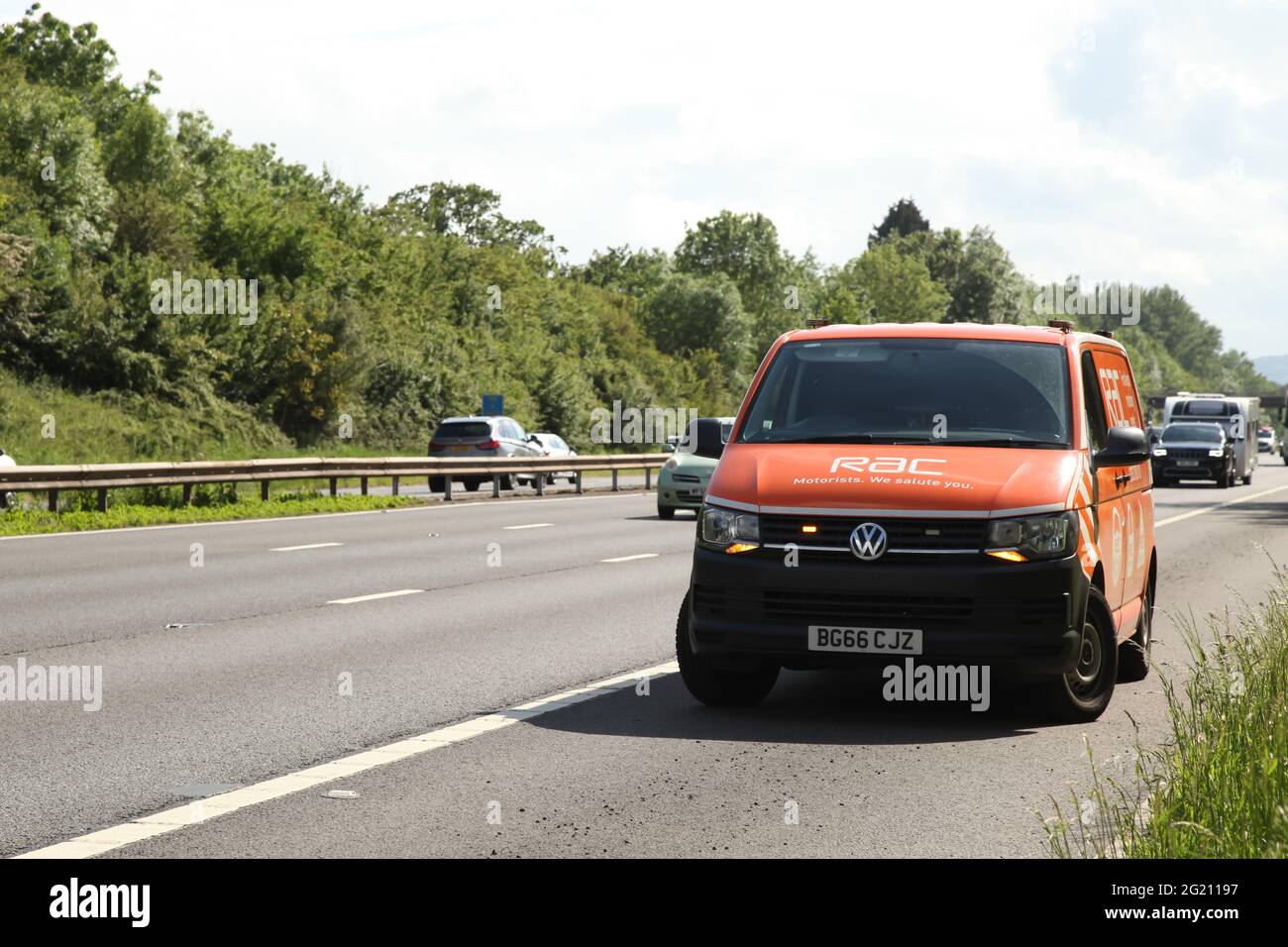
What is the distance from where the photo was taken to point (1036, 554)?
27.0 feet

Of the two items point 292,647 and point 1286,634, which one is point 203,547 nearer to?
point 292,647

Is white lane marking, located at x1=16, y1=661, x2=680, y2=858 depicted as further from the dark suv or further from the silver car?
the dark suv

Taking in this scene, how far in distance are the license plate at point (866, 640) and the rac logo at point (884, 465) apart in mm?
786

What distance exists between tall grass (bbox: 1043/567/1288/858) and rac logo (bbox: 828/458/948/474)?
1.56 m

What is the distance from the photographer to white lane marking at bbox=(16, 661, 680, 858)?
6.04 meters

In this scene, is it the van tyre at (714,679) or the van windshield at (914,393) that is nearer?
the van tyre at (714,679)

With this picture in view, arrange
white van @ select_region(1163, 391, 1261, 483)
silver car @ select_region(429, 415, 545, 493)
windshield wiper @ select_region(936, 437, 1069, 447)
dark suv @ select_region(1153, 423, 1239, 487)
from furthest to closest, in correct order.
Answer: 1. white van @ select_region(1163, 391, 1261, 483)
2. dark suv @ select_region(1153, 423, 1239, 487)
3. silver car @ select_region(429, 415, 545, 493)
4. windshield wiper @ select_region(936, 437, 1069, 447)

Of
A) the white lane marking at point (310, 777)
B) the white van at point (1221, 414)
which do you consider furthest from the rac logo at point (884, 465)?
the white van at point (1221, 414)

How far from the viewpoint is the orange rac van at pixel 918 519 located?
8.16 metres

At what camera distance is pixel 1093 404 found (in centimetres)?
973

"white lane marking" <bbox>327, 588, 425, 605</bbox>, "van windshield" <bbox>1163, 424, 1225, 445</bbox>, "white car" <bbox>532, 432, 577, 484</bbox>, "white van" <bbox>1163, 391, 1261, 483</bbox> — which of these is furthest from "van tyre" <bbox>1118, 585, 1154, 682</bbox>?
"white van" <bbox>1163, 391, 1261, 483</bbox>

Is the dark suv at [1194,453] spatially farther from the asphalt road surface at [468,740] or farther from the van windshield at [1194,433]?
the asphalt road surface at [468,740]
